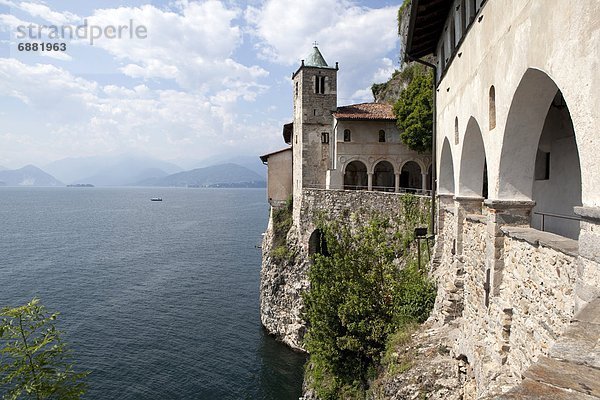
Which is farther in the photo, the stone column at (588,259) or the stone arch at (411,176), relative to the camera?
the stone arch at (411,176)

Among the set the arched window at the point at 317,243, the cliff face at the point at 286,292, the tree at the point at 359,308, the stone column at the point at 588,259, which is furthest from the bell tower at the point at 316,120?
the stone column at the point at 588,259

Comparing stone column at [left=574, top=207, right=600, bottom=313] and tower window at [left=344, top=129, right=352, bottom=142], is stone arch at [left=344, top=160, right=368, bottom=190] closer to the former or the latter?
tower window at [left=344, top=129, right=352, bottom=142]

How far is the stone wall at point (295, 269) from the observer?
2783cm

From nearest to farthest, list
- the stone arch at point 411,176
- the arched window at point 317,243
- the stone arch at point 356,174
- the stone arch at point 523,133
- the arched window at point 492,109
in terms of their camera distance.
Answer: the stone arch at point 523,133, the arched window at point 492,109, the arched window at point 317,243, the stone arch at point 356,174, the stone arch at point 411,176

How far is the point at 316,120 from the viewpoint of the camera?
32281mm

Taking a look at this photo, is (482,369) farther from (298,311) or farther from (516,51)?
(298,311)

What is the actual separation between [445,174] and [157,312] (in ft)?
87.8

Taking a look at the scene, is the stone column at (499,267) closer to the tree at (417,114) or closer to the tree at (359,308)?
the tree at (359,308)

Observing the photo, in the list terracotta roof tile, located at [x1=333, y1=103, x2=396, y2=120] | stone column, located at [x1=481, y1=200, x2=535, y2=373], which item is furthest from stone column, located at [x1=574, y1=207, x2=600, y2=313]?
terracotta roof tile, located at [x1=333, y1=103, x2=396, y2=120]

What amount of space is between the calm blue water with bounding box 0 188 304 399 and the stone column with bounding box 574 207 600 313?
22085 millimetres

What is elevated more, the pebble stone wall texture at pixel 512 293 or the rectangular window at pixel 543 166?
the rectangular window at pixel 543 166

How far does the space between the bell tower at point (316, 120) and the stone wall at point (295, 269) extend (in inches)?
86.8

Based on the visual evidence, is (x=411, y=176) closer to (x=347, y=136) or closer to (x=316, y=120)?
(x=347, y=136)

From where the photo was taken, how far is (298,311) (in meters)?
28.7
